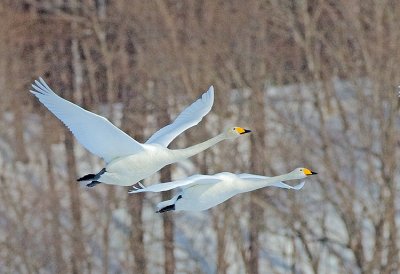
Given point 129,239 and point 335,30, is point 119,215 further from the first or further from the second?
point 335,30

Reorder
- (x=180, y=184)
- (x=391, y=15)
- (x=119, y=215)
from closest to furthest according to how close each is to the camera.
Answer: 1. (x=180, y=184)
2. (x=391, y=15)
3. (x=119, y=215)

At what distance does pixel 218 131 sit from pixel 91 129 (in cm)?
1287

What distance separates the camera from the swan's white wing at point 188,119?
9.96 metres

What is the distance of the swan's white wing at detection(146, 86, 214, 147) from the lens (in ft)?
32.7

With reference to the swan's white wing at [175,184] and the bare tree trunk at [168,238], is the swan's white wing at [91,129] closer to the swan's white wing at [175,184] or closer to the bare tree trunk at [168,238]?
the swan's white wing at [175,184]

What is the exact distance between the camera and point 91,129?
29.8 ft

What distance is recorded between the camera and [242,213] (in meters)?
22.4

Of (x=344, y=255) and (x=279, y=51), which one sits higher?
(x=279, y=51)

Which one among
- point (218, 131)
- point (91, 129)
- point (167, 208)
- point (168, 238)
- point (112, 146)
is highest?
point (218, 131)

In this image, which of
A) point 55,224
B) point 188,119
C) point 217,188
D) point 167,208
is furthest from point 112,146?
point 55,224

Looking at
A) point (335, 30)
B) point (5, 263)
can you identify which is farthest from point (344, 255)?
point (5, 263)

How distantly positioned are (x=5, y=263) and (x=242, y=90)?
4640 mm

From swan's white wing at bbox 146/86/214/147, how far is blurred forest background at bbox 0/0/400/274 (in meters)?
10.2

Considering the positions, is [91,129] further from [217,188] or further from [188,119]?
[188,119]
